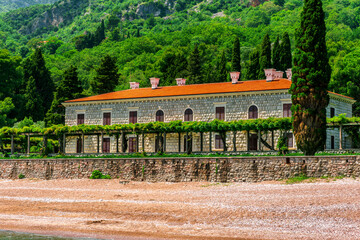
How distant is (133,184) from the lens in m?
32.3

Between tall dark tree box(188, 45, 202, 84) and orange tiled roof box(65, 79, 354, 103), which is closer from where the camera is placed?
orange tiled roof box(65, 79, 354, 103)

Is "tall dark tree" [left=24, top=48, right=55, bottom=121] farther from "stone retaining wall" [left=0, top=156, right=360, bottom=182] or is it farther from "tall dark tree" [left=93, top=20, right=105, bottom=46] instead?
"tall dark tree" [left=93, top=20, right=105, bottom=46]

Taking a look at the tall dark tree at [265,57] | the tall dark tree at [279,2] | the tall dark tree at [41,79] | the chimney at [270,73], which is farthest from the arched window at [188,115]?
the tall dark tree at [279,2]

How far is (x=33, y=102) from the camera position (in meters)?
74.4

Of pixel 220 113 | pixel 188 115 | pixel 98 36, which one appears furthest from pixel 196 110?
pixel 98 36

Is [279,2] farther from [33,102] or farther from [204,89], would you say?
[204,89]

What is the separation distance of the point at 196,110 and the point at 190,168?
1629 cm

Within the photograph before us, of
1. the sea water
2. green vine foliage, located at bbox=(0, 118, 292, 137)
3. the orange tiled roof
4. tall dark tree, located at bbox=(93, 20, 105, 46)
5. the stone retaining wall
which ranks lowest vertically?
the sea water

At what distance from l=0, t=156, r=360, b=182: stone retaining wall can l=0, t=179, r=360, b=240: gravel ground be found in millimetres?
1095

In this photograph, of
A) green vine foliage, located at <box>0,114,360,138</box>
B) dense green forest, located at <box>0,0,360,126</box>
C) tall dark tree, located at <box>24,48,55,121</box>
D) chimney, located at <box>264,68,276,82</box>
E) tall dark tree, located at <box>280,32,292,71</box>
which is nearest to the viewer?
green vine foliage, located at <box>0,114,360,138</box>

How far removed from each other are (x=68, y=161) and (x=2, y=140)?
1822 centimetres

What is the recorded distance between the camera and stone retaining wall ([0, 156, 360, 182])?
88.7ft

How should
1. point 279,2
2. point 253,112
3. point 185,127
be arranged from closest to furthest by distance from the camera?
1. point 185,127
2. point 253,112
3. point 279,2

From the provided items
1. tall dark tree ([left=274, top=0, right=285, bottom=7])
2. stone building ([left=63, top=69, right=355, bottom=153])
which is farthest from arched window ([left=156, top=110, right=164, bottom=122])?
tall dark tree ([left=274, top=0, right=285, bottom=7])
